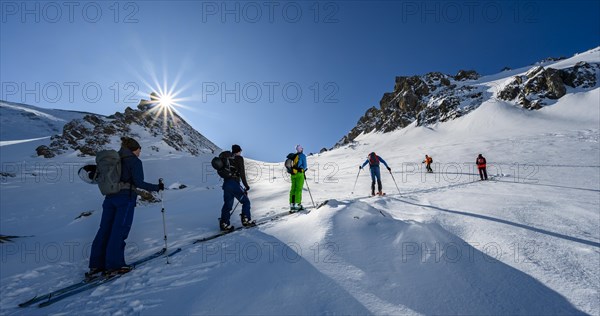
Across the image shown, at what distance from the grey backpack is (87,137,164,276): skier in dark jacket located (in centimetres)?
9

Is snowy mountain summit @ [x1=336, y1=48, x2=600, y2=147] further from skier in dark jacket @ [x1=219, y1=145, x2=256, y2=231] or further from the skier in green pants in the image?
skier in dark jacket @ [x1=219, y1=145, x2=256, y2=231]

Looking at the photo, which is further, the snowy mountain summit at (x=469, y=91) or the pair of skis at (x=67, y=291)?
the snowy mountain summit at (x=469, y=91)

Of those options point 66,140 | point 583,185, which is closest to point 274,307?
point 583,185

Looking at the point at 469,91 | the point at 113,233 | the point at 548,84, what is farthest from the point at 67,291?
the point at 469,91

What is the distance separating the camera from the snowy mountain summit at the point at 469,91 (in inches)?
2306

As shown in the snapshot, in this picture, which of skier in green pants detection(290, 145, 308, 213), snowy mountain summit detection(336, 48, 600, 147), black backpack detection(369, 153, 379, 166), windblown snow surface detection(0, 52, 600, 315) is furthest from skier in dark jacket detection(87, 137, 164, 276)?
snowy mountain summit detection(336, 48, 600, 147)

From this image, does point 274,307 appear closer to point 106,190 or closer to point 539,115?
point 106,190

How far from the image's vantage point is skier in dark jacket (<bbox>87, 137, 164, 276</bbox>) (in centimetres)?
420

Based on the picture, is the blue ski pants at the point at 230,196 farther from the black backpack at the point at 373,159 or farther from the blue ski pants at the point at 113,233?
the black backpack at the point at 373,159

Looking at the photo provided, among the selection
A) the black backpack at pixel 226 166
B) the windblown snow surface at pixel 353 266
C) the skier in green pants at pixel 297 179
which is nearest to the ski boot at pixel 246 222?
the windblown snow surface at pixel 353 266

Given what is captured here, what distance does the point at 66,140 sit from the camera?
30703mm

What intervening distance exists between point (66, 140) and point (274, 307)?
39.7m

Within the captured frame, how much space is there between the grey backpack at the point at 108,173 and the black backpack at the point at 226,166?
2.32 metres

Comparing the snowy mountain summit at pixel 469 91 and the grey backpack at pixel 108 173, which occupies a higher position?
the snowy mountain summit at pixel 469 91
